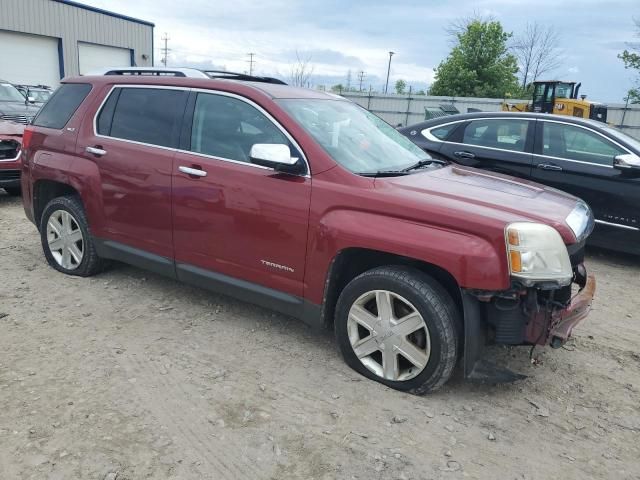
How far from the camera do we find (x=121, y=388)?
3057 mm

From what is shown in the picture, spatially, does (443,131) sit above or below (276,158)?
above

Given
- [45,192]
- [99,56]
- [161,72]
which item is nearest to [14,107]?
[45,192]

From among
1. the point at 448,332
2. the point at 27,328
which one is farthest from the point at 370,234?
the point at 27,328

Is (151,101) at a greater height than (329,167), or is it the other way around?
(151,101)

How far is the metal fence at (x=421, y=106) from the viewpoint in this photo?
2280cm

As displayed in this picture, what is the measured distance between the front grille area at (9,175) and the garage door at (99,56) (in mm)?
21052

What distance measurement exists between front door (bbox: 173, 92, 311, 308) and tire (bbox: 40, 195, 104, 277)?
1156mm

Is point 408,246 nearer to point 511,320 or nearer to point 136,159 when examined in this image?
point 511,320

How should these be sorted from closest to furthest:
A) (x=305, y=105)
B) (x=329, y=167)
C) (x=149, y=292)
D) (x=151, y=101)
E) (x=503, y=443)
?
1. (x=503, y=443)
2. (x=329, y=167)
3. (x=305, y=105)
4. (x=151, y=101)
5. (x=149, y=292)

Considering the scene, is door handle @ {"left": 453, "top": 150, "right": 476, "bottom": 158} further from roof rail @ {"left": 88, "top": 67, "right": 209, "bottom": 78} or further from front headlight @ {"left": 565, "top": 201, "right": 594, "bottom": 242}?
roof rail @ {"left": 88, "top": 67, "right": 209, "bottom": 78}

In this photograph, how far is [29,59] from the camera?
24.2 m

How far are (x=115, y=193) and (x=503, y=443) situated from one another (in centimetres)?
330

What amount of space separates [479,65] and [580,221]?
31972mm

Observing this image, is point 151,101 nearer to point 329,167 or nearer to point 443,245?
point 329,167
